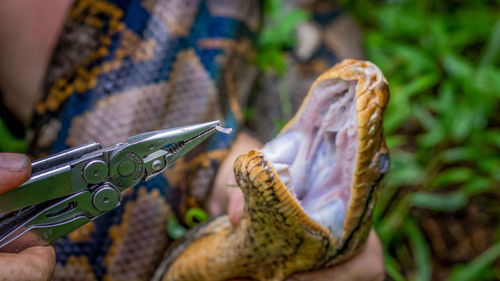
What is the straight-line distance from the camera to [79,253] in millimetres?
1046

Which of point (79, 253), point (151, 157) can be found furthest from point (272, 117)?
point (151, 157)

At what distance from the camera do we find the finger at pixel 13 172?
539mm

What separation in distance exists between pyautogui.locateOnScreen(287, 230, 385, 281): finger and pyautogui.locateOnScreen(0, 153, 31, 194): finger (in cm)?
53

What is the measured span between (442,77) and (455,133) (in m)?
0.27

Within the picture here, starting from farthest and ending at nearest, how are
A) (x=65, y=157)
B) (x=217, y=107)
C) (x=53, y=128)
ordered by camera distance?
(x=217, y=107), (x=53, y=128), (x=65, y=157)

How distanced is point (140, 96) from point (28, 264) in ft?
2.22

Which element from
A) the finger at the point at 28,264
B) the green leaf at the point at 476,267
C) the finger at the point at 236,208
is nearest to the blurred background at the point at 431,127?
the green leaf at the point at 476,267

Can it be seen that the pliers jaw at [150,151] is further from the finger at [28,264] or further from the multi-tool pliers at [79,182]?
the finger at [28,264]

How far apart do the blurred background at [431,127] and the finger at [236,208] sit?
565 millimetres

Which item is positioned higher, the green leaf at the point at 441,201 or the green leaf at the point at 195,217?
the green leaf at the point at 195,217

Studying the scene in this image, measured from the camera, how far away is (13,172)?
0.54 m

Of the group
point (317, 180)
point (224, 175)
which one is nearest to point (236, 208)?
point (317, 180)

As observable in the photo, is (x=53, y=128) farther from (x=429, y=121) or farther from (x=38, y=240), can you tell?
(x=429, y=121)

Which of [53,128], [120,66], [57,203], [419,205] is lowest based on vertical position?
[419,205]
